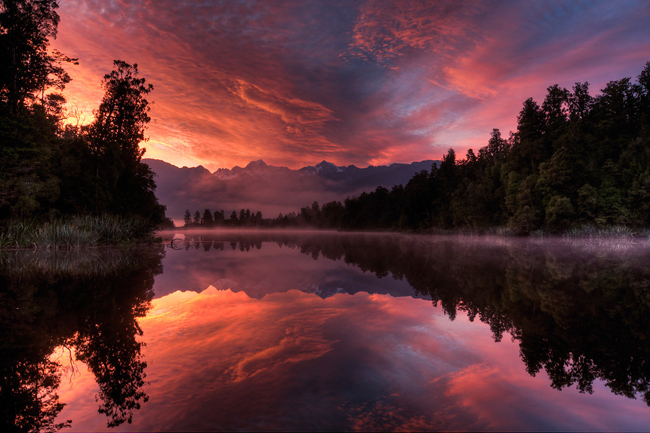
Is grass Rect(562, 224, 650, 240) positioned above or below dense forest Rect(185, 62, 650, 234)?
below

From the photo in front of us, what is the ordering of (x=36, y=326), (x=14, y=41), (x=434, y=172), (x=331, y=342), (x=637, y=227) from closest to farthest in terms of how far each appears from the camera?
1. (x=331, y=342)
2. (x=36, y=326)
3. (x=14, y=41)
4. (x=637, y=227)
5. (x=434, y=172)

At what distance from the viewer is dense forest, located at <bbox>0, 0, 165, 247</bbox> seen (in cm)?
2569

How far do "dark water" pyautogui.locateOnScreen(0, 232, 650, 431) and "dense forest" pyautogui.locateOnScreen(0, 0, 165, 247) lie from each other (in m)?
22.2

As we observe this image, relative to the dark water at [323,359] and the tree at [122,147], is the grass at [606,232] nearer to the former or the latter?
the dark water at [323,359]

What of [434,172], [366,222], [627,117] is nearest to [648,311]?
[627,117]

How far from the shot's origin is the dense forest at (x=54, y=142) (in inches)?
1011

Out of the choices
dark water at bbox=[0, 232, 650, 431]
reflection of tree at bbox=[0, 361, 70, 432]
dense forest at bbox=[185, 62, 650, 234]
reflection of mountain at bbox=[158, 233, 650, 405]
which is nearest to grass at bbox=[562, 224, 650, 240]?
dense forest at bbox=[185, 62, 650, 234]

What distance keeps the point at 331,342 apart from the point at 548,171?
5915 centimetres

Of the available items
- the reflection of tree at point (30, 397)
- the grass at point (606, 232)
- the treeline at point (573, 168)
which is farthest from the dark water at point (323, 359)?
the treeline at point (573, 168)

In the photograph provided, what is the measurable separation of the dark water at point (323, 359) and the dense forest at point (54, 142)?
22.2m

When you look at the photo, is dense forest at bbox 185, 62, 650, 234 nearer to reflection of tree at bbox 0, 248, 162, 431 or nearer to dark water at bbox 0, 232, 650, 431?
dark water at bbox 0, 232, 650, 431

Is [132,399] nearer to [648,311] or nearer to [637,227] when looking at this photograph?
[648,311]

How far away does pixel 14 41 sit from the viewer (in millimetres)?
27625

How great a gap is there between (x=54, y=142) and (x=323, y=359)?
40.8 meters
